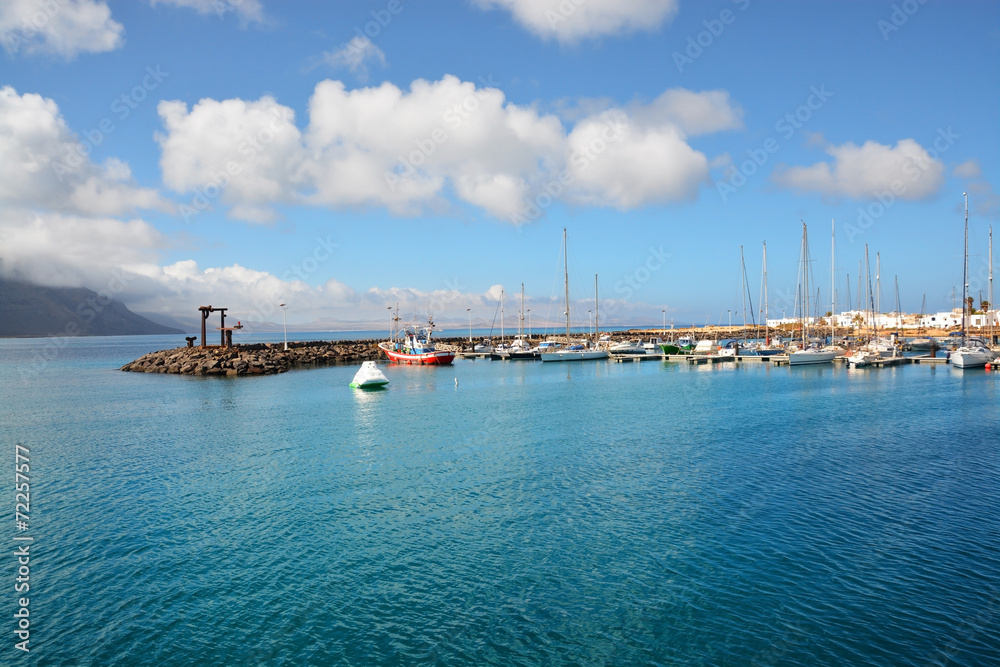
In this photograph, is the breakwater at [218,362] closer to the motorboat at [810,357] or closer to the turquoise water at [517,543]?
the turquoise water at [517,543]

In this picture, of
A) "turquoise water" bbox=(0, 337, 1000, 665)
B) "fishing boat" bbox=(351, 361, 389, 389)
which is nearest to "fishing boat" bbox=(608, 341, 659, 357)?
"fishing boat" bbox=(351, 361, 389, 389)

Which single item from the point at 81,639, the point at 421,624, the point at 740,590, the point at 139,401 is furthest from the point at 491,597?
the point at 139,401

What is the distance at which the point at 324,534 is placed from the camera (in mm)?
16656

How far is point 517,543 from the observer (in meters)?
15.8

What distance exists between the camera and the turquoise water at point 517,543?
36.4 feet

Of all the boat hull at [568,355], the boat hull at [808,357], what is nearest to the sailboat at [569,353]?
the boat hull at [568,355]

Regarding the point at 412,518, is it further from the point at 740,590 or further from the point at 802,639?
the point at 802,639

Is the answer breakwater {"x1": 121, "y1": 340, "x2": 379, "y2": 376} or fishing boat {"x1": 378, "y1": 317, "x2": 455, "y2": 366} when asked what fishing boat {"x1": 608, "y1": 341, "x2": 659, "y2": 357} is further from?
breakwater {"x1": 121, "y1": 340, "x2": 379, "y2": 376}

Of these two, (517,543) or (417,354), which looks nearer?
(517,543)

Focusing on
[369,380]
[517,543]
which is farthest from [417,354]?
[517,543]

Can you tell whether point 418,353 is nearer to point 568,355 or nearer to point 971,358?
point 568,355

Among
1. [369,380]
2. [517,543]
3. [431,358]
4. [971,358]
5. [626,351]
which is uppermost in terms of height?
[626,351]

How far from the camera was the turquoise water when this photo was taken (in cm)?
1111

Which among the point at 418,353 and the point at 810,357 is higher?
the point at 418,353
